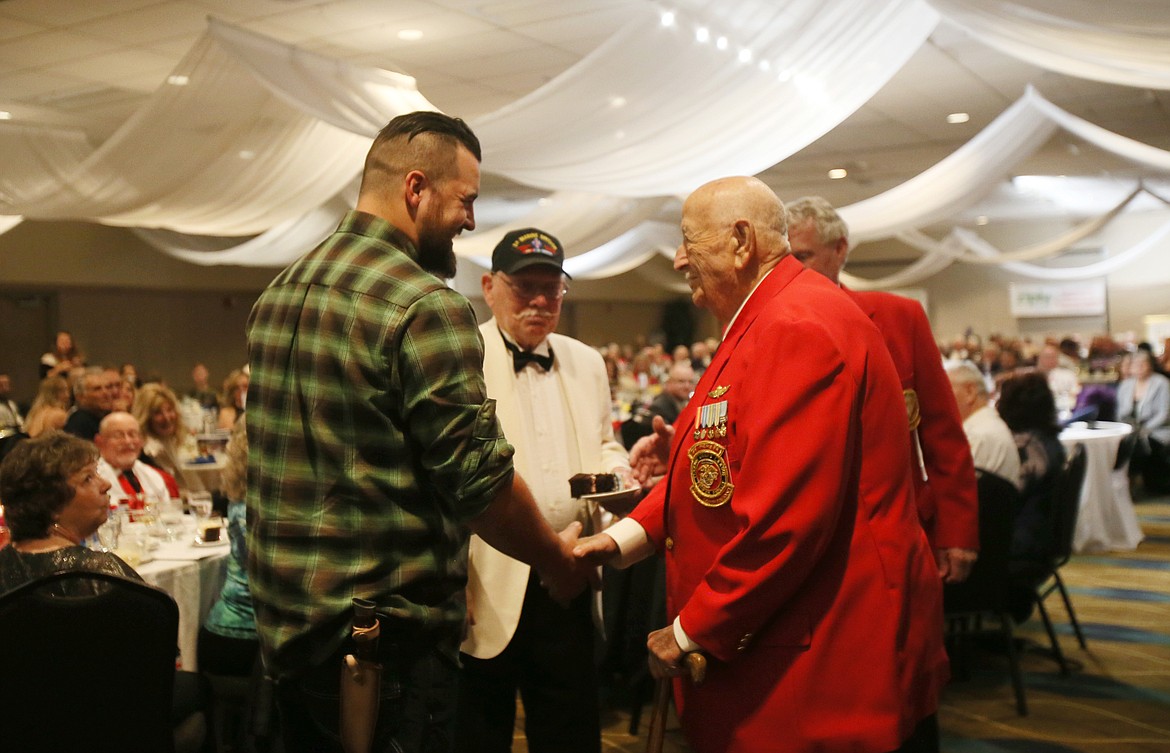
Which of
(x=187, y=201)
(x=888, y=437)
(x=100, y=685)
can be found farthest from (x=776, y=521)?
(x=187, y=201)

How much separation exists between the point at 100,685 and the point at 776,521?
4.51 feet

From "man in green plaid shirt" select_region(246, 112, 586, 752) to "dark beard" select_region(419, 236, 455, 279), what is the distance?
3 centimetres

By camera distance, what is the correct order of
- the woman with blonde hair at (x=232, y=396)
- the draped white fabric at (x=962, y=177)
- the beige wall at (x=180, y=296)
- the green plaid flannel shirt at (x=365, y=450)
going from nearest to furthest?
1. the green plaid flannel shirt at (x=365, y=450)
2. the draped white fabric at (x=962, y=177)
3. the woman with blonde hair at (x=232, y=396)
4. the beige wall at (x=180, y=296)

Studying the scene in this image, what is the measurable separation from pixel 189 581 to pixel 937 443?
8.28 feet

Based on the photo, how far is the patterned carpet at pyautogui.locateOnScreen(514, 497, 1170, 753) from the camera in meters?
3.77

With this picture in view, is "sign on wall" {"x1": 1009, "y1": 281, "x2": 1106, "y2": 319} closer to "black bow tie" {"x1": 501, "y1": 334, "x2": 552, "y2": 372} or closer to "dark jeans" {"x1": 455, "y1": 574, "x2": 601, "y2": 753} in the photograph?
"black bow tie" {"x1": 501, "y1": 334, "x2": 552, "y2": 372}

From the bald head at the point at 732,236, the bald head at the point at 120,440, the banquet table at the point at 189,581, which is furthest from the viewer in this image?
the bald head at the point at 120,440

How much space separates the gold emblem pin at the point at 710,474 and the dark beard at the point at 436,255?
53 centimetres

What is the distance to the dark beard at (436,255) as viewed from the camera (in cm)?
175

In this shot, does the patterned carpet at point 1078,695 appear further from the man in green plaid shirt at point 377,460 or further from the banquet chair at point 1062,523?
the man in green plaid shirt at point 377,460

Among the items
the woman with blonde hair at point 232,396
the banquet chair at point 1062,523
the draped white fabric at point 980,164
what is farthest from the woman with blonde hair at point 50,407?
the draped white fabric at point 980,164

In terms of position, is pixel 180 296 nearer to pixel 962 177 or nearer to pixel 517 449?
pixel 962 177

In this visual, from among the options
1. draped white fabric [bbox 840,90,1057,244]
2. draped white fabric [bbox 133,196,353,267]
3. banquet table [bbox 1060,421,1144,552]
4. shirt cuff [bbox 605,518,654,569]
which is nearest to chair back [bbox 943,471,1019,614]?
shirt cuff [bbox 605,518,654,569]

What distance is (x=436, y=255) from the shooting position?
1767 mm
